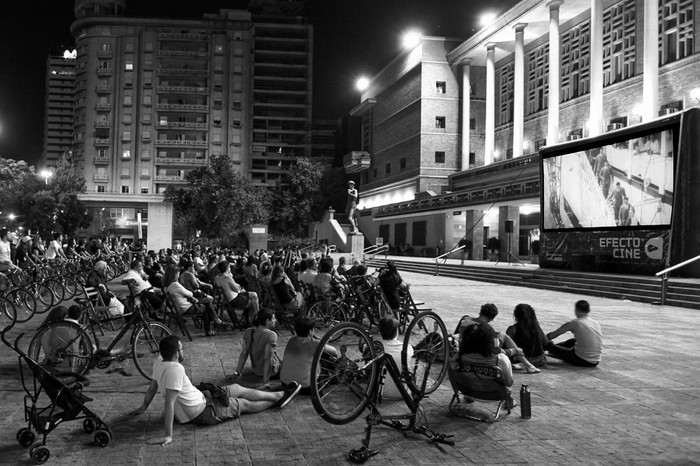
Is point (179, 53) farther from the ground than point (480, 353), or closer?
farther from the ground

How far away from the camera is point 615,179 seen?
20.5 meters

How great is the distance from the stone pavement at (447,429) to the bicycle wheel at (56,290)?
613 centimetres

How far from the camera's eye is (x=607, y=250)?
69.3ft

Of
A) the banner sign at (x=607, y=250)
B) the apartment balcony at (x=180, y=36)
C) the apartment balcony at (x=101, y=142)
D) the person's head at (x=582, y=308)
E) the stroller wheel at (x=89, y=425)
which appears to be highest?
the apartment balcony at (x=180, y=36)

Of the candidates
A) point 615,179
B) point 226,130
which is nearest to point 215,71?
point 226,130

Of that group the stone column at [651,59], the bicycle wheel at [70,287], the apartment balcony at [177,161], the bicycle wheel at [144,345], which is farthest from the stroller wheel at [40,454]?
the apartment balcony at [177,161]

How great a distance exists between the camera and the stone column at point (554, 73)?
35188 mm

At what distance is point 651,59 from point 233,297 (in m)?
24.9

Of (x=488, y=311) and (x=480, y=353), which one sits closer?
(x=480, y=353)

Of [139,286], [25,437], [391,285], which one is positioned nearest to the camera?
[25,437]

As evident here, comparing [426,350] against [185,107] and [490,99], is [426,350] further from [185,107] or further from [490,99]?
[185,107]

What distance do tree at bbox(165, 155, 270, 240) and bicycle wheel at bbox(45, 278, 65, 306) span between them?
34.9 m

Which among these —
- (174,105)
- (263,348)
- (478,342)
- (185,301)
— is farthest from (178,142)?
(478,342)

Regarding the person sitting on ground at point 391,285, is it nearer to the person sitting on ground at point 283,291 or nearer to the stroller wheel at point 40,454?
the person sitting on ground at point 283,291
